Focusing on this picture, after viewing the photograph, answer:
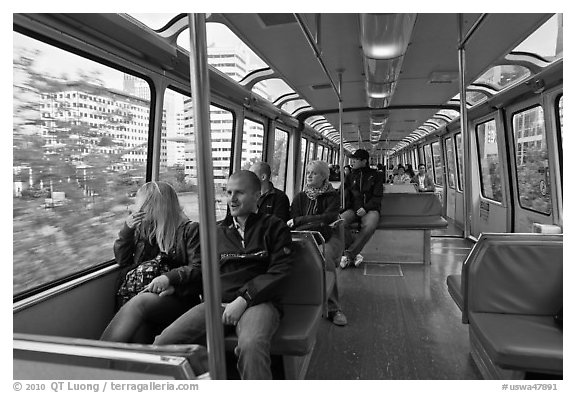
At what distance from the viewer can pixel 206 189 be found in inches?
38.8

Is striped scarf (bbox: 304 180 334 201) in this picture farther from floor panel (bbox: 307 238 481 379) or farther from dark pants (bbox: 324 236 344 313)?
floor panel (bbox: 307 238 481 379)

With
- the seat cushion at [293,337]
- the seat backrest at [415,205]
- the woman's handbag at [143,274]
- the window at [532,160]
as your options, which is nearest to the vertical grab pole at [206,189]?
the seat cushion at [293,337]

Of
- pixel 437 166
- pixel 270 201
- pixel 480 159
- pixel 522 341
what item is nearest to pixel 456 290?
pixel 522 341

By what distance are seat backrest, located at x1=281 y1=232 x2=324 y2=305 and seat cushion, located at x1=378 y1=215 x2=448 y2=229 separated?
3191 millimetres

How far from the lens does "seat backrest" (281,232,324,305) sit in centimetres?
259

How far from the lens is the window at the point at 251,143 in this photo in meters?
5.47

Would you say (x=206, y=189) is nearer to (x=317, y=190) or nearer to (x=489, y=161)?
(x=317, y=190)

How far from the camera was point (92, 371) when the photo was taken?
1.05 metres

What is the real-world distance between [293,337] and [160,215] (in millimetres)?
1156

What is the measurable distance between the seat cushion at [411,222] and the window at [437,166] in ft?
18.1

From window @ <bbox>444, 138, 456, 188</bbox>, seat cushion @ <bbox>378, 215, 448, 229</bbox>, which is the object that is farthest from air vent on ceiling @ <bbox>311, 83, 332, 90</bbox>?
window @ <bbox>444, 138, 456, 188</bbox>
